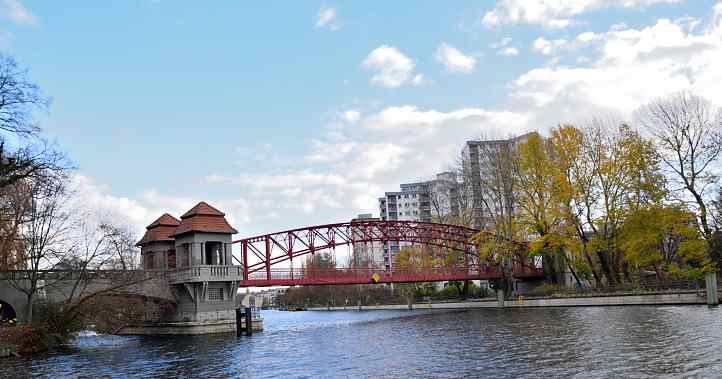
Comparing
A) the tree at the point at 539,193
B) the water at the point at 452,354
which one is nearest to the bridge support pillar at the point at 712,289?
the water at the point at 452,354

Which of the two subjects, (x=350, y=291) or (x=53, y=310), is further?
(x=350, y=291)

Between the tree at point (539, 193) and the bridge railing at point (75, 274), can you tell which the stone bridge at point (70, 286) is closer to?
the bridge railing at point (75, 274)

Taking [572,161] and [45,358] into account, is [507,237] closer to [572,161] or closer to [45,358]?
[572,161]

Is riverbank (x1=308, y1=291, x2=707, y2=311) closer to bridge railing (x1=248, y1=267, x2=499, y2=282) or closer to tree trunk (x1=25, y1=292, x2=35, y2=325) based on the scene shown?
bridge railing (x1=248, y1=267, x2=499, y2=282)

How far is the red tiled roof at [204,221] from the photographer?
5003 centimetres

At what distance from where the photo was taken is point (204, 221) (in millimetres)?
50719

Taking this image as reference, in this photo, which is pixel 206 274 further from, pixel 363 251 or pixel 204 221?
pixel 363 251

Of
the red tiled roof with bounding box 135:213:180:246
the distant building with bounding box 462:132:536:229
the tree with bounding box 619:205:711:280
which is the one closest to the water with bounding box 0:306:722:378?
the tree with bounding box 619:205:711:280

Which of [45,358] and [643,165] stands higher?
[643,165]

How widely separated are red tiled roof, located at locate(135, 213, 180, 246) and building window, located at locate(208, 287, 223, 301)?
745 centimetres

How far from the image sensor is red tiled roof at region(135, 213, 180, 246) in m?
56.2

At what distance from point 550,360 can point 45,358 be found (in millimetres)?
23871

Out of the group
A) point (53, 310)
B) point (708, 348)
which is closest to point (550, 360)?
point (708, 348)

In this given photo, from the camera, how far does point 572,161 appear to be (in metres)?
57.5
